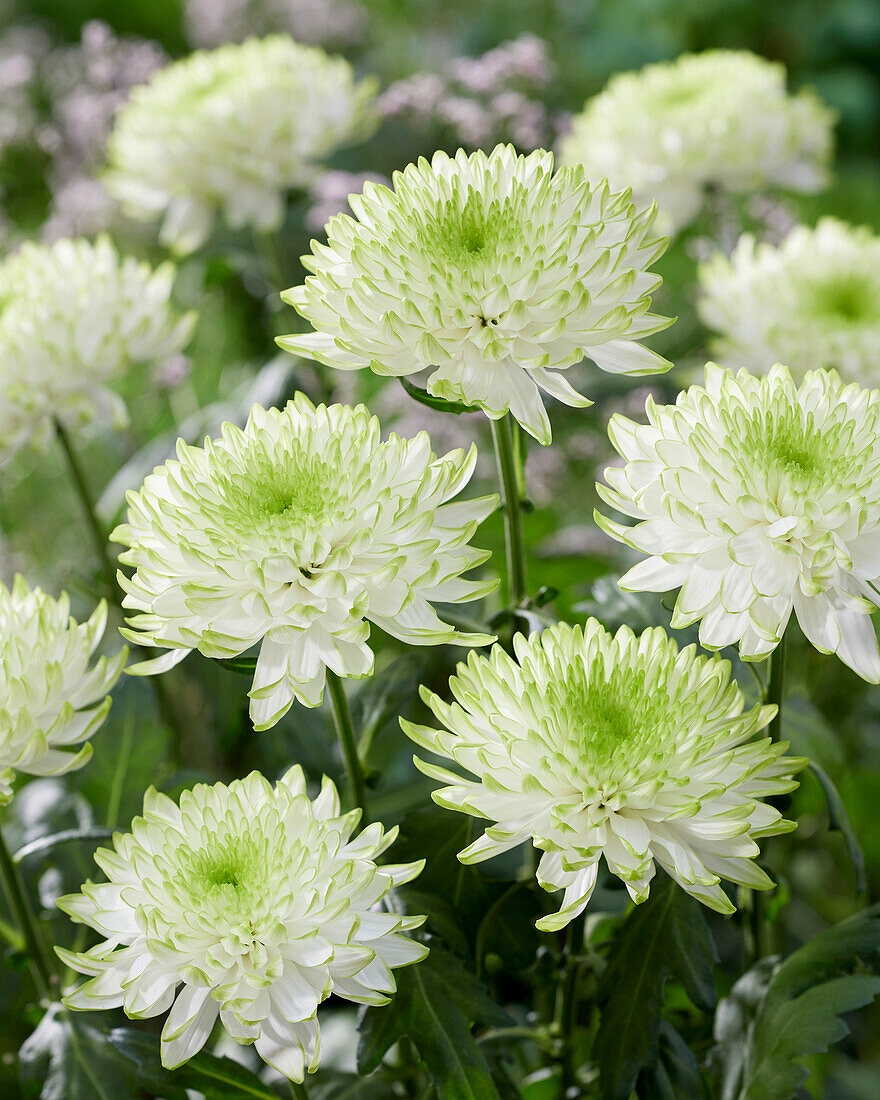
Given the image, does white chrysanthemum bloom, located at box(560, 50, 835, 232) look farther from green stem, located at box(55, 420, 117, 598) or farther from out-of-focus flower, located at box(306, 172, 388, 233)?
green stem, located at box(55, 420, 117, 598)

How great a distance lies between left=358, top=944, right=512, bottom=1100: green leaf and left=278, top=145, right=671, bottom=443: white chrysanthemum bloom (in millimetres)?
253

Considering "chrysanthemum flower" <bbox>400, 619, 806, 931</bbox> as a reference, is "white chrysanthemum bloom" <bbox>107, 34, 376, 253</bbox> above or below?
above

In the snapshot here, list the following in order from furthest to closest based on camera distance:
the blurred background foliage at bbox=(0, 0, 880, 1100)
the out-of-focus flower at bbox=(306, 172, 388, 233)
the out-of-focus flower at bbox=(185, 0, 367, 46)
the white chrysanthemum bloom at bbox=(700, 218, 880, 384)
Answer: the out-of-focus flower at bbox=(185, 0, 367, 46) < the out-of-focus flower at bbox=(306, 172, 388, 233) < the white chrysanthemum bloom at bbox=(700, 218, 880, 384) < the blurred background foliage at bbox=(0, 0, 880, 1100)

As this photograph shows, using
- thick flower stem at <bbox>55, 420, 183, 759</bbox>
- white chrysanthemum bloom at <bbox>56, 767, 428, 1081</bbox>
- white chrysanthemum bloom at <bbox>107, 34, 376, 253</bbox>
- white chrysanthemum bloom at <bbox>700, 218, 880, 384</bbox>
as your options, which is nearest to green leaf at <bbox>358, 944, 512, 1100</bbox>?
white chrysanthemum bloom at <bbox>56, 767, 428, 1081</bbox>

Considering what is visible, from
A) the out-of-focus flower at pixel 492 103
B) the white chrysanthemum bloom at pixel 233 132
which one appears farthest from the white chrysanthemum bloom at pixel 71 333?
the out-of-focus flower at pixel 492 103

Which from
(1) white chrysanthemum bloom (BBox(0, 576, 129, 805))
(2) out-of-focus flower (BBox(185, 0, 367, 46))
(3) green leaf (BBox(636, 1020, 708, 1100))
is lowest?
(3) green leaf (BBox(636, 1020, 708, 1100))

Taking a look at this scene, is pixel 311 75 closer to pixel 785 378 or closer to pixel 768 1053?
pixel 785 378

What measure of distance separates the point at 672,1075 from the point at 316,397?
64 cm

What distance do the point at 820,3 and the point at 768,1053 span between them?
14.5 feet

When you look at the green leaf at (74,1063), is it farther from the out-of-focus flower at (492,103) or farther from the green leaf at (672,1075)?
the out-of-focus flower at (492,103)

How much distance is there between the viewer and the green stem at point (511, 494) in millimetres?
510

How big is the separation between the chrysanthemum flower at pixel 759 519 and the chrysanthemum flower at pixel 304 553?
0.26 feet

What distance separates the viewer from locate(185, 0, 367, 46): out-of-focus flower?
2.51 metres

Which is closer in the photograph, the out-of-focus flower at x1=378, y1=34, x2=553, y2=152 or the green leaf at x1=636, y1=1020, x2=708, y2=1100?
the green leaf at x1=636, y1=1020, x2=708, y2=1100
